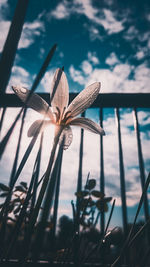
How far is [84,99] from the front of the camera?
17.1 inches

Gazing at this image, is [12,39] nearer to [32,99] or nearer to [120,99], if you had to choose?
[32,99]

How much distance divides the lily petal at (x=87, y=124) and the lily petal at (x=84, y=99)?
0.02m

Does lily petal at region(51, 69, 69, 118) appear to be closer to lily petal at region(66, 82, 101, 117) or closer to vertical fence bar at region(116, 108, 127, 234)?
lily petal at region(66, 82, 101, 117)

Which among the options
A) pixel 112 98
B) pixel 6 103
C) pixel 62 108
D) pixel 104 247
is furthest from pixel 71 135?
pixel 6 103

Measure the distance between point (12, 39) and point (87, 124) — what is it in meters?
0.29

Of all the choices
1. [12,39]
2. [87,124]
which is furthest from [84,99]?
[12,39]

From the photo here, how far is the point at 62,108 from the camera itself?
479mm

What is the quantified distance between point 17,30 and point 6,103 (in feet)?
3.52

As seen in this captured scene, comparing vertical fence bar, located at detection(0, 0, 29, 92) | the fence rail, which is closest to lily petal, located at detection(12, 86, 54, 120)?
vertical fence bar, located at detection(0, 0, 29, 92)

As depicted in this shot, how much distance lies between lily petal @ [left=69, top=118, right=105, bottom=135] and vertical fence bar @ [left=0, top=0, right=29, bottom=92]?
27cm

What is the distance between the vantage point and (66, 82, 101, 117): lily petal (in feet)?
1.38

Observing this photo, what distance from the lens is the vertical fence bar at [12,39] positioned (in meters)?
0.18

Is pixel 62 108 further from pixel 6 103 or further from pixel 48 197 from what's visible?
pixel 6 103

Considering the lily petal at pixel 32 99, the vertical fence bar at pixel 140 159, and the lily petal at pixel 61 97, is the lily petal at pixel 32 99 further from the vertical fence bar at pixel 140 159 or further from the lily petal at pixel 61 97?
the vertical fence bar at pixel 140 159
